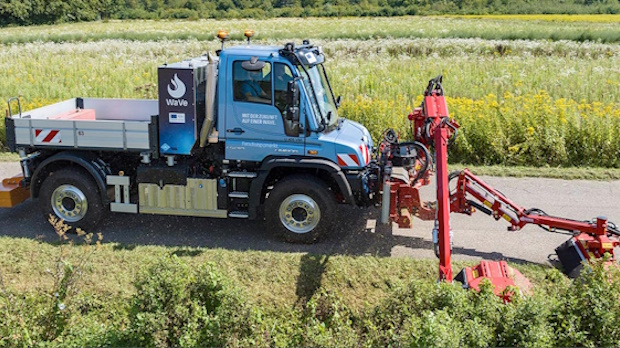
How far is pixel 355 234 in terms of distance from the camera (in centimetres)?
1020

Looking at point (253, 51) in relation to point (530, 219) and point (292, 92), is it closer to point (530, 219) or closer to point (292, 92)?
point (292, 92)

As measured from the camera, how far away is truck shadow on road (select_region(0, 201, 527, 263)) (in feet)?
31.8

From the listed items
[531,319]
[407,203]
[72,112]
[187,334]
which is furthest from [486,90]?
[187,334]

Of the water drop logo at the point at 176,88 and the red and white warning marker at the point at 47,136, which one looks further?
the red and white warning marker at the point at 47,136

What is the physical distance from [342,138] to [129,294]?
3777mm

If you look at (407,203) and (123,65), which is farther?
Result: (123,65)

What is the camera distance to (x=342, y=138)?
9625 mm

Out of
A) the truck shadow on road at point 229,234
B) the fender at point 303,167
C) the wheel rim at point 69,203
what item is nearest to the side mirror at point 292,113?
the fender at point 303,167

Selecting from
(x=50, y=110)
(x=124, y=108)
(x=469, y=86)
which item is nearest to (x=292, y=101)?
(x=124, y=108)

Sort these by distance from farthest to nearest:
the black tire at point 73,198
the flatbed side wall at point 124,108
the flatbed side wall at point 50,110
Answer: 1. the flatbed side wall at point 124,108
2. the flatbed side wall at point 50,110
3. the black tire at point 73,198

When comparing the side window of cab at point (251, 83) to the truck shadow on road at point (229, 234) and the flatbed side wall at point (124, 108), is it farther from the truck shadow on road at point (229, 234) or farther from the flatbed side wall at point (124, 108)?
the flatbed side wall at point (124, 108)

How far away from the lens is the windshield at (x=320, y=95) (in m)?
9.49

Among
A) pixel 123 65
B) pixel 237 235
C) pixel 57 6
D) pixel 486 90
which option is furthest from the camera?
pixel 57 6

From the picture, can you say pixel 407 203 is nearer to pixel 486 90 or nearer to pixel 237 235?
pixel 237 235
